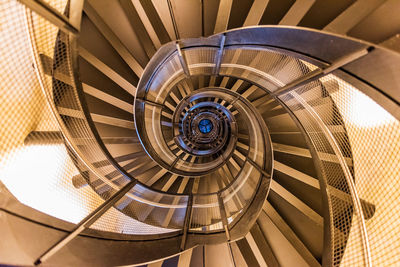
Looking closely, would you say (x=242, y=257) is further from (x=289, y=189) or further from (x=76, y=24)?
(x=76, y=24)

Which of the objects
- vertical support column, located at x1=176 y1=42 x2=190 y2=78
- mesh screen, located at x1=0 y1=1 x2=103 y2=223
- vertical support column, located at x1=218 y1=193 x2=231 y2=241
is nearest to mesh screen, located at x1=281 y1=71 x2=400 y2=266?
vertical support column, located at x1=218 y1=193 x2=231 y2=241

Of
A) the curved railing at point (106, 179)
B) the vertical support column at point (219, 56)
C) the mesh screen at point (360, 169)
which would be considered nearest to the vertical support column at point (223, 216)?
the curved railing at point (106, 179)

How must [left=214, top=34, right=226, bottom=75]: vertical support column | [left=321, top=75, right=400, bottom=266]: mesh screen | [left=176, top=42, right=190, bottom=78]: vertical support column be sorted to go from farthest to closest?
1. [left=176, top=42, right=190, bottom=78]: vertical support column
2. [left=214, top=34, right=226, bottom=75]: vertical support column
3. [left=321, top=75, right=400, bottom=266]: mesh screen

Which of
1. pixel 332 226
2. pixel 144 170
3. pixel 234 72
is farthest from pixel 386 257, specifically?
pixel 144 170

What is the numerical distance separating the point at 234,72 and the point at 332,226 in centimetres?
314

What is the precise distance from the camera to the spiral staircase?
1.54 metres

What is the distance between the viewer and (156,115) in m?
5.16

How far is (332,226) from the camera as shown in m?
2.39

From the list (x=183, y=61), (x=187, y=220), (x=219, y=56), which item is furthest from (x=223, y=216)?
(x=183, y=61)

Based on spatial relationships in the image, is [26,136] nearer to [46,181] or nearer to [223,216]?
[46,181]

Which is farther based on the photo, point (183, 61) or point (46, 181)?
point (183, 61)

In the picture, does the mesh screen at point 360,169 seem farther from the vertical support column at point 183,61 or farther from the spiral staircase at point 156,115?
the vertical support column at point 183,61

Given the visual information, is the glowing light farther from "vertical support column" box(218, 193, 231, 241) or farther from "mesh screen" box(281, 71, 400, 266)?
"mesh screen" box(281, 71, 400, 266)

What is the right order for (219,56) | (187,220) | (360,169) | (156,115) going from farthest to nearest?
(156,115)
(187,220)
(219,56)
(360,169)
